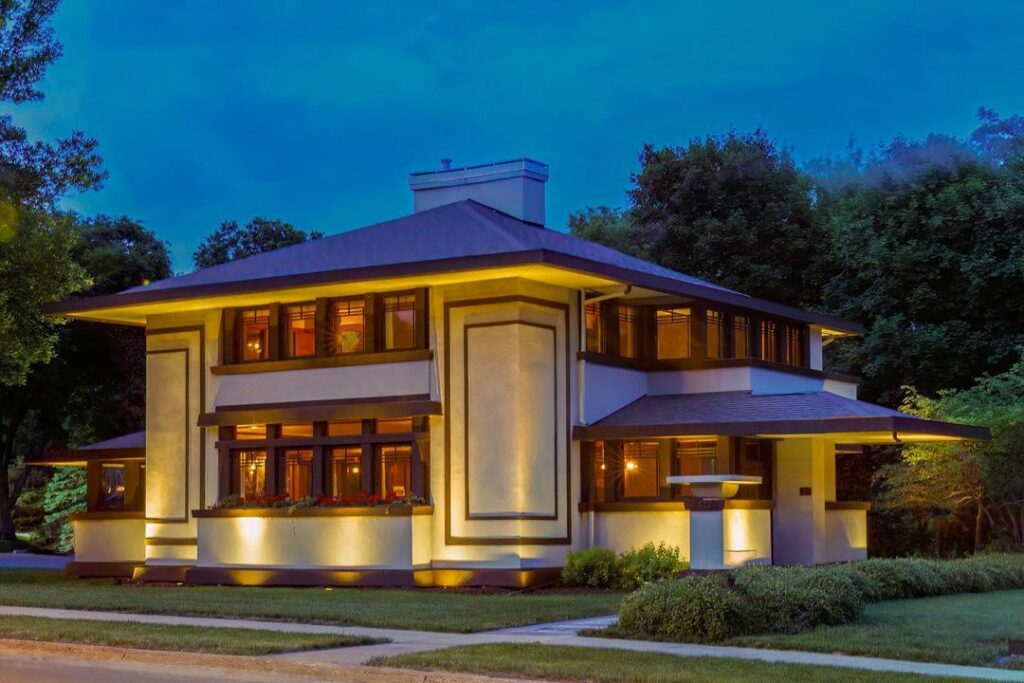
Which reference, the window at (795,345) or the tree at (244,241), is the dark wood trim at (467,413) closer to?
the window at (795,345)

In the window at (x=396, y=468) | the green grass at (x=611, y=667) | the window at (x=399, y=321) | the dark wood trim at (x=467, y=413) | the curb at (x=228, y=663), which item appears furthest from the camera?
the window at (x=399, y=321)

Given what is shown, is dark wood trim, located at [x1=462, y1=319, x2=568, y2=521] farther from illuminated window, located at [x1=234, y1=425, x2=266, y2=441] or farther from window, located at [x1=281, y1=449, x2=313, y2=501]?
illuminated window, located at [x1=234, y1=425, x2=266, y2=441]

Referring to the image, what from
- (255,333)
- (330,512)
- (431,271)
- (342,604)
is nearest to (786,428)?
(431,271)

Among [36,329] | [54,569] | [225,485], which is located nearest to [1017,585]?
[225,485]

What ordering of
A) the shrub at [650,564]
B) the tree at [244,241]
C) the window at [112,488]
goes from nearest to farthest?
the shrub at [650,564] → the window at [112,488] → the tree at [244,241]

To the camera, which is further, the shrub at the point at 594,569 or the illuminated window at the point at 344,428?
the illuminated window at the point at 344,428

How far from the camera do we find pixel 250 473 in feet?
108

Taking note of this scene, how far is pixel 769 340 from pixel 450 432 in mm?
9430

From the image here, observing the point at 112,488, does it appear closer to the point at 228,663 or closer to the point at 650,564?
the point at 650,564

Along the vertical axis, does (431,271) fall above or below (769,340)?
above

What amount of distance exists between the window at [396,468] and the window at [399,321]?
2.04m

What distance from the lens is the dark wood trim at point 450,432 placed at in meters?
29.8

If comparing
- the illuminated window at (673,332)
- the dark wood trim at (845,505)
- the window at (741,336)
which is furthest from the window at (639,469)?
the dark wood trim at (845,505)

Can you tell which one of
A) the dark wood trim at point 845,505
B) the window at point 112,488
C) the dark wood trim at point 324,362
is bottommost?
the dark wood trim at point 845,505
